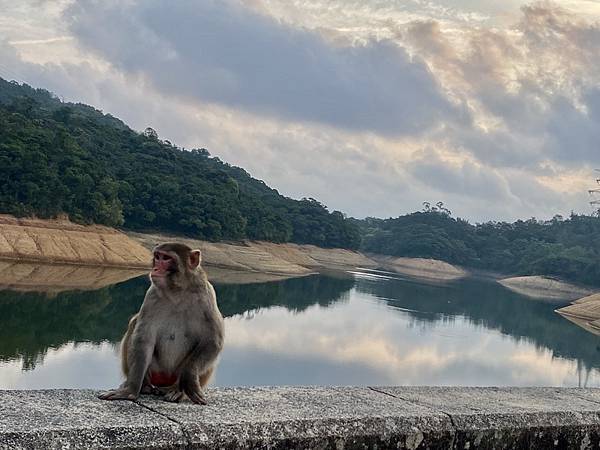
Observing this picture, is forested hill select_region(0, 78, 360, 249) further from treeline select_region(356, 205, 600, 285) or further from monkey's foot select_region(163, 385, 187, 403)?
monkey's foot select_region(163, 385, 187, 403)

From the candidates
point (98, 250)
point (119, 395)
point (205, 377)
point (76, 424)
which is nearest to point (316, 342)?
point (98, 250)

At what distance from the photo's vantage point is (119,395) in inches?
122

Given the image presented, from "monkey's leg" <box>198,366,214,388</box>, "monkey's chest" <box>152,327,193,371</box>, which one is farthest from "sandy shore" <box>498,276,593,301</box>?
→ "monkey's chest" <box>152,327,193,371</box>

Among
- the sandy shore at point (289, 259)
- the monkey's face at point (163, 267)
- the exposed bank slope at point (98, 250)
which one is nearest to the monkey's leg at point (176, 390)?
the monkey's face at point (163, 267)

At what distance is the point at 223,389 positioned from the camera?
11.7 ft

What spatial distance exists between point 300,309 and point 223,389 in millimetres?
42211

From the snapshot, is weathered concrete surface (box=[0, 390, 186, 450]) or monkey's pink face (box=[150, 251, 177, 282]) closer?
weathered concrete surface (box=[0, 390, 186, 450])

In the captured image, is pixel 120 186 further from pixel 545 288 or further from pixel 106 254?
pixel 545 288

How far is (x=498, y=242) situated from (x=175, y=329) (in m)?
133

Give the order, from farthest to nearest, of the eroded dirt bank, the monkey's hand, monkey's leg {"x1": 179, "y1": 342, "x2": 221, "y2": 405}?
1. the eroded dirt bank
2. monkey's leg {"x1": 179, "y1": 342, "x2": 221, "y2": 405}
3. the monkey's hand

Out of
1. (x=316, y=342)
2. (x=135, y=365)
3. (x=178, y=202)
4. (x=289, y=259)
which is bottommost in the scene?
(x=316, y=342)

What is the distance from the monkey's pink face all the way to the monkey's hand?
0.61 metres

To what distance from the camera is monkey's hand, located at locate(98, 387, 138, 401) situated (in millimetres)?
3041

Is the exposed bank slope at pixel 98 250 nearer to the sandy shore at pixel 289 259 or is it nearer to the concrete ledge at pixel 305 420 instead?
the sandy shore at pixel 289 259
